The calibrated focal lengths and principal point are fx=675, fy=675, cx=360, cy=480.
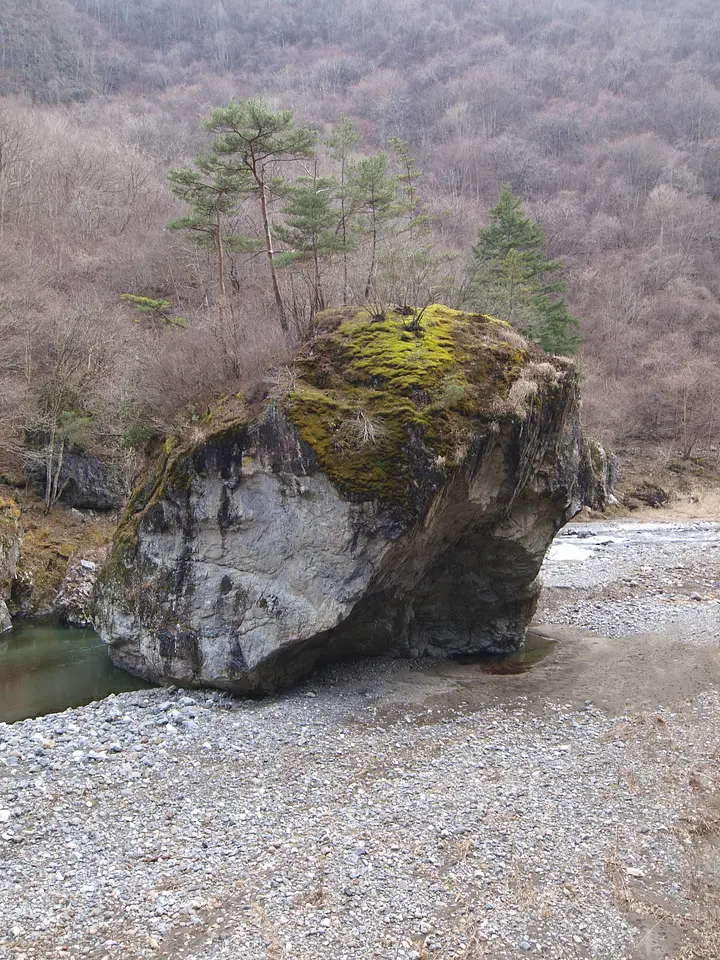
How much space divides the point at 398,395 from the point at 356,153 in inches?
1544

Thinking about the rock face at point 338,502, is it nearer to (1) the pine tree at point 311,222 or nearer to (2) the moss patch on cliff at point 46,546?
(2) the moss patch on cliff at point 46,546

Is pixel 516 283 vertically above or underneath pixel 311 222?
above

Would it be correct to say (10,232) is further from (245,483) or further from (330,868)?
(330,868)

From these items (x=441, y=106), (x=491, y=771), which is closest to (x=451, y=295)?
(x=491, y=771)

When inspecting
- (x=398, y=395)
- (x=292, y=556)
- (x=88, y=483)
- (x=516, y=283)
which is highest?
(x=516, y=283)

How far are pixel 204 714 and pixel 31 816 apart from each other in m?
3.33

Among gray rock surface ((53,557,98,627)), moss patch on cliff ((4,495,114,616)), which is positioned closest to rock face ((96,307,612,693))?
gray rock surface ((53,557,98,627))

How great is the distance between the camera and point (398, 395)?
1170cm

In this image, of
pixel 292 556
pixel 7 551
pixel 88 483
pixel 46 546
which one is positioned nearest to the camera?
pixel 292 556

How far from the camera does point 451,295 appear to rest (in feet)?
71.0

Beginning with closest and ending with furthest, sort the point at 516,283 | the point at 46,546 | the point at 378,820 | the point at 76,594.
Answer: the point at 378,820
the point at 76,594
the point at 46,546
the point at 516,283

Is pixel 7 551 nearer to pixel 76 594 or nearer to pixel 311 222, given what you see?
pixel 76 594

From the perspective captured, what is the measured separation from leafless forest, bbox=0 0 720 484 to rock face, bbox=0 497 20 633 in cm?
444

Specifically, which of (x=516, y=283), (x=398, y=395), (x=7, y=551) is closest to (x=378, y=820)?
(x=398, y=395)
